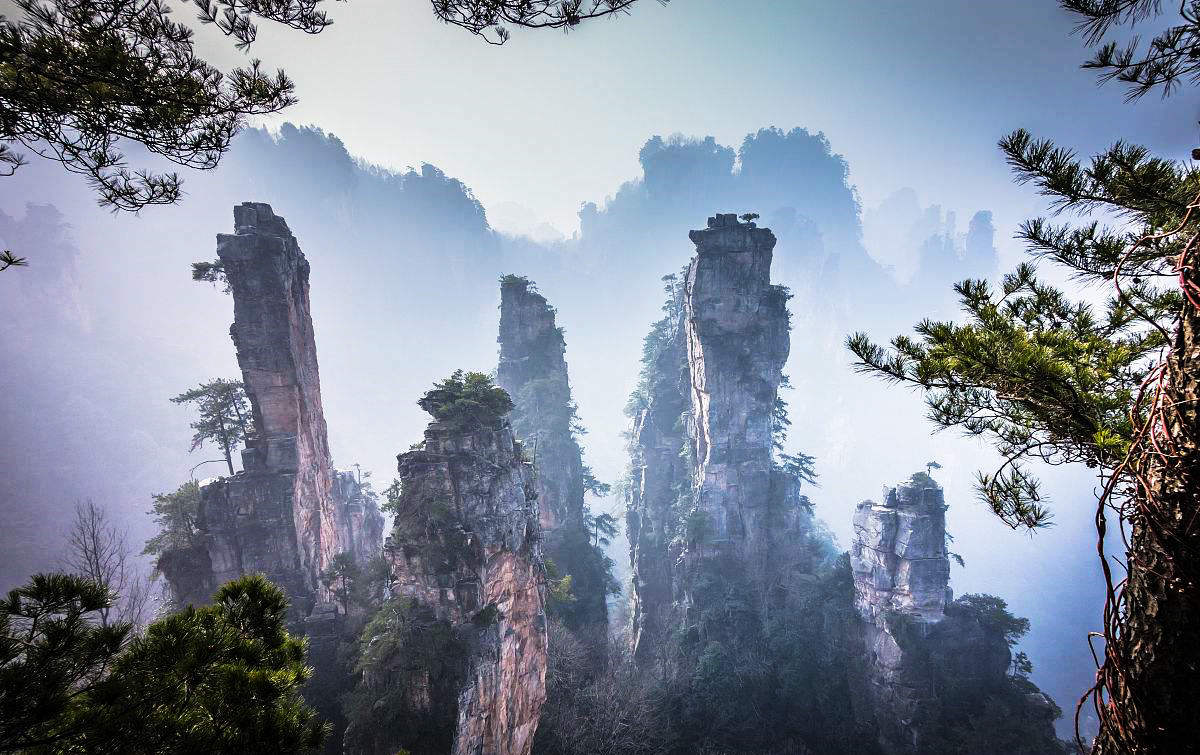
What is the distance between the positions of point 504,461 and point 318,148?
243 feet

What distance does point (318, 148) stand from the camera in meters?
66.3

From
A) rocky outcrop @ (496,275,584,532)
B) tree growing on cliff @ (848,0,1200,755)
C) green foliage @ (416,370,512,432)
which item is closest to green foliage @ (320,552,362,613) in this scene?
green foliage @ (416,370,512,432)

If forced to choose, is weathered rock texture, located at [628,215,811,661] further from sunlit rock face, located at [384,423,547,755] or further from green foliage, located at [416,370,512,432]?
green foliage, located at [416,370,512,432]

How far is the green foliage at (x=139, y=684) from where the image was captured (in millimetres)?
3002

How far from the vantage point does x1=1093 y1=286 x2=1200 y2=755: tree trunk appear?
6.97 feet

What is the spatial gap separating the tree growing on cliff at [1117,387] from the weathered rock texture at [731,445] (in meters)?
20.9

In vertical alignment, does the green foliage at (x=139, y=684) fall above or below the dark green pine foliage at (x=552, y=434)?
below

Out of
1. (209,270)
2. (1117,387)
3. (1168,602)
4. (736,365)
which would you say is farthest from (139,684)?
(736,365)

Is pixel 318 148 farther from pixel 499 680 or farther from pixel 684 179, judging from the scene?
pixel 499 680

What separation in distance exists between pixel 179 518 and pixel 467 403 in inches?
546

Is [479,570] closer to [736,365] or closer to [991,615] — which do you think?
[736,365]

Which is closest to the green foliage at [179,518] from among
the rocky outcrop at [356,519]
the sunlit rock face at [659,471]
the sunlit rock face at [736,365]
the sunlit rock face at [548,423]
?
the rocky outcrop at [356,519]

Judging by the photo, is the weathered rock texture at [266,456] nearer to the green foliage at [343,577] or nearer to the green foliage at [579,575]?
the green foliage at [343,577]

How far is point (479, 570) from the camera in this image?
13.9m
